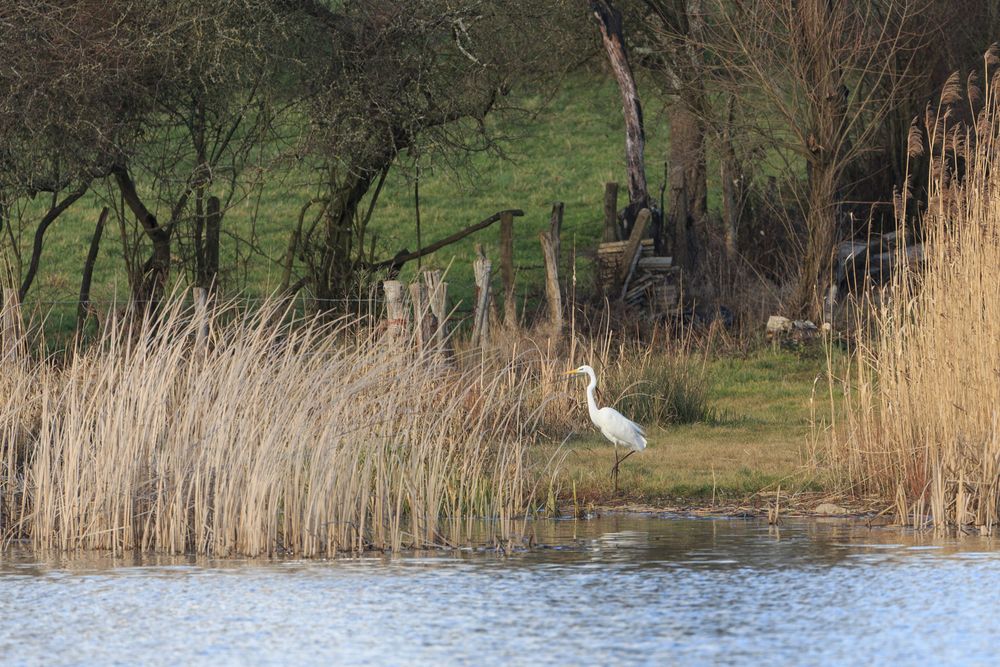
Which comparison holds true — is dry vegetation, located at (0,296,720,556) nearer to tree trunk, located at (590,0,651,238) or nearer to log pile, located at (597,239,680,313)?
log pile, located at (597,239,680,313)

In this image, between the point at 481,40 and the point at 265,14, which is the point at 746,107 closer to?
the point at 481,40

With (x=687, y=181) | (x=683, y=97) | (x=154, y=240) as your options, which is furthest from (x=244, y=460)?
(x=687, y=181)

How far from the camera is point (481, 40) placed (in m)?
18.3

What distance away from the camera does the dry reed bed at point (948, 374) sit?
9.08 meters

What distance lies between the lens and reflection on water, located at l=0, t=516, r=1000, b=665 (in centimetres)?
629

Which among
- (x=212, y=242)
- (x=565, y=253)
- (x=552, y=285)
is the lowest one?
(x=552, y=285)

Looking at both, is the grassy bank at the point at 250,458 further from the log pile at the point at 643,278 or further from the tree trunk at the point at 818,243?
the tree trunk at the point at 818,243

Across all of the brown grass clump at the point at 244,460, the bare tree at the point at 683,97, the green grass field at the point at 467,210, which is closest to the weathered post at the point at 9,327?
the brown grass clump at the point at 244,460

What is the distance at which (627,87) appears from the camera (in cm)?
2052

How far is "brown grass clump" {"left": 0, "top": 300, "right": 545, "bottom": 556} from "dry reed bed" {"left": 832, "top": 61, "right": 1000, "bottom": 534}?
239 cm

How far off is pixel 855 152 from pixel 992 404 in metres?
9.60

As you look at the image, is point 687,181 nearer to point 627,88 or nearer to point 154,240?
point 627,88

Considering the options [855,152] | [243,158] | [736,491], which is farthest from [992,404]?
[243,158]

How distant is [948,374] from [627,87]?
11.8 m
